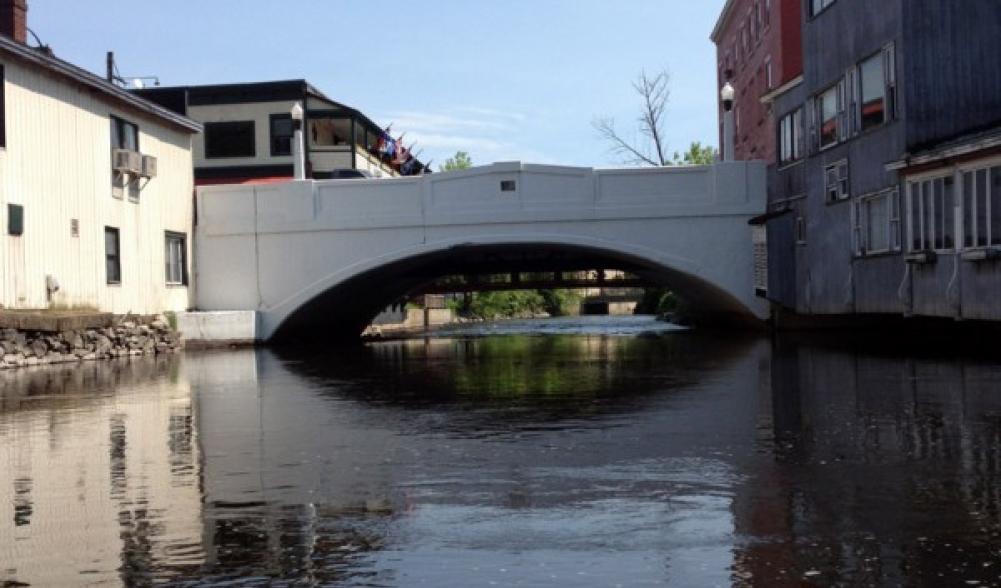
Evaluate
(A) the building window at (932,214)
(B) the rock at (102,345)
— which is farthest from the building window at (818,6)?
(B) the rock at (102,345)

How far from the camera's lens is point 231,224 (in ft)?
119

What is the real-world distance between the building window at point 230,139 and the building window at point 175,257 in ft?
47.0

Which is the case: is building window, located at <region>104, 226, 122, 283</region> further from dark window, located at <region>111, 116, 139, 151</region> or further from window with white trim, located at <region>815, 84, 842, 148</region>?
window with white trim, located at <region>815, 84, 842, 148</region>

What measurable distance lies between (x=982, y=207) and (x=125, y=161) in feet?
72.7

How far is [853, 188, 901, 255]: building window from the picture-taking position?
80.0 ft

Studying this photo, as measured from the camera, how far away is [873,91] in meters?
25.6

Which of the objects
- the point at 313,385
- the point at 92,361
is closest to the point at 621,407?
the point at 313,385

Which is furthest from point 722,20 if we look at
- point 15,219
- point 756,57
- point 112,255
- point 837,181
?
point 15,219

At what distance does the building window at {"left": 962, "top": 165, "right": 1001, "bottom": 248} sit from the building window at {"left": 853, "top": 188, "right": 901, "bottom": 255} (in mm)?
2990

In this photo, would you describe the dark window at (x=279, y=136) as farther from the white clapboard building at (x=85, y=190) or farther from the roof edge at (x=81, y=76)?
the roof edge at (x=81, y=76)

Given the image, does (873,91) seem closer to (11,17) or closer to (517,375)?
(517,375)

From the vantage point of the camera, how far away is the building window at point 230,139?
49625 mm

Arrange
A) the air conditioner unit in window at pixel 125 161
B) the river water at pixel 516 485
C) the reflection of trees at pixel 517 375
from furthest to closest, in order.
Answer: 1. the air conditioner unit in window at pixel 125 161
2. the reflection of trees at pixel 517 375
3. the river water at pixel 516 485

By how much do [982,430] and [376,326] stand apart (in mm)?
45590
